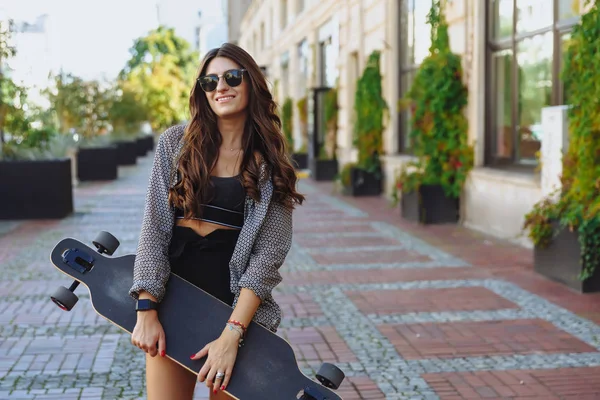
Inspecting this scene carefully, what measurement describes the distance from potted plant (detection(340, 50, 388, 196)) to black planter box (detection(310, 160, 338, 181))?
3.87 m

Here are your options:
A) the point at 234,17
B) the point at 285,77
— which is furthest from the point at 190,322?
the point at 234,17

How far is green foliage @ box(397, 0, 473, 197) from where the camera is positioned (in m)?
11.0

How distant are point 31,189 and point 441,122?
5936 millimetres

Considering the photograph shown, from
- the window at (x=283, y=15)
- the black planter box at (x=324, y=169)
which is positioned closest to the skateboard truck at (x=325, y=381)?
the black planter box at (x=324, y=169)

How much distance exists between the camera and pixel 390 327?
579cm

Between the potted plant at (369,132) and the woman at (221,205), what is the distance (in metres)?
12.5

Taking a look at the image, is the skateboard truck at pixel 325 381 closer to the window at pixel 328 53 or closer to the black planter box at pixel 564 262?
the black planter box at pixel 564 262

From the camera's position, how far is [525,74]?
991cm

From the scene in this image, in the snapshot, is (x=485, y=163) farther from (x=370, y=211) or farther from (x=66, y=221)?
(x=66, y=221)

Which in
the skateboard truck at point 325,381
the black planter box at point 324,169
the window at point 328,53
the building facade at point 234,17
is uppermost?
the building facade at point 234,17

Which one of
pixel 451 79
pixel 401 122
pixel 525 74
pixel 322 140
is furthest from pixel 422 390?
pixel 322 140

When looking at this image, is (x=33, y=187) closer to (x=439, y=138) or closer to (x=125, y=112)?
(x=439, y=138)

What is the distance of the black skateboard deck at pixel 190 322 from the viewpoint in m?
2.23

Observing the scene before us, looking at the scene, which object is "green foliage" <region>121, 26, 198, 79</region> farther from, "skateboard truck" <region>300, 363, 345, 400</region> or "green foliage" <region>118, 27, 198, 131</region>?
"skateboard truck" <region>300, 363, 345, 400</region>
